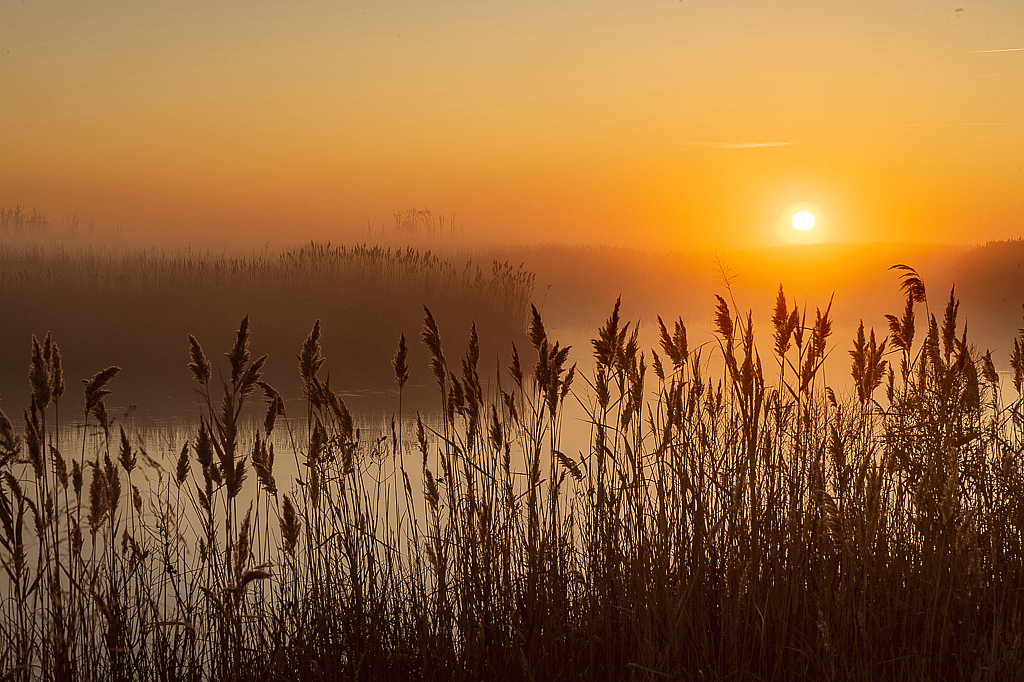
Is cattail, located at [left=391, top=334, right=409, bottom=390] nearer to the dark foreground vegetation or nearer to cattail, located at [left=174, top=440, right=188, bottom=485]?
the dark foreground vegetation

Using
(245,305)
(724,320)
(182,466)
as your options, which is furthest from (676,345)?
(245,305)

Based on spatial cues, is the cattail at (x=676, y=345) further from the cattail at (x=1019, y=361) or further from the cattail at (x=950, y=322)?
the cattail at (x=1019, y=361)

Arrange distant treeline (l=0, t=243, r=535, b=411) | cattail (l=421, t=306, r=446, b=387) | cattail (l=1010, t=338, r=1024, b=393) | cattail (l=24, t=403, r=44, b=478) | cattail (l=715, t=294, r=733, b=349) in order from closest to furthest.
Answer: cattail (l=24, t=403, r=44, b=478), cattail (l=421, t=306, r=446, b=387), cattail (l=715, t=294, r=733, b=349), cattail (l=1010, t=338, r=1024, b=393), distant treeline (l=0, t=243, r=535, b=411)

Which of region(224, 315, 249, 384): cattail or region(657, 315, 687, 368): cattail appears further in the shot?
region(657, 315, 687, 368): cattail

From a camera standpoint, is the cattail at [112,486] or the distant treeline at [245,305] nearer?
the cattail at [112,486]

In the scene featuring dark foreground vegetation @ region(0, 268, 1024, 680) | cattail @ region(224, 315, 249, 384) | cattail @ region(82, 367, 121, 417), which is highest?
cattail @ region(224, 315, 249, 384)

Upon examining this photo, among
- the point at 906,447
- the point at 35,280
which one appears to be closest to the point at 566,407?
the point at 906,447

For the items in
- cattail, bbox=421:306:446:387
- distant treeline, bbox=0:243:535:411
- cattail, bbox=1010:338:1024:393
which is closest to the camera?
cattail, bbox=421:306:446:387

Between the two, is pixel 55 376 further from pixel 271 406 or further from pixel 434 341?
pixel 434 341

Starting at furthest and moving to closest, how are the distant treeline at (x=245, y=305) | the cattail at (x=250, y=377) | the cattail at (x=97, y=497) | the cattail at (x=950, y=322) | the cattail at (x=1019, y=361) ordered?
the distant treeline at (x=245, y=305), the cattail at (x=1019, y=361), the cattail at (x=950, y=322), the cattail at (x=97, y=497), the cattail at (x=250, y=377)

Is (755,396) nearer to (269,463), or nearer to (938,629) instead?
(938,629)

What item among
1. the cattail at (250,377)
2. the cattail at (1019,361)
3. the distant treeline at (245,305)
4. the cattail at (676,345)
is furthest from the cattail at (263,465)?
the distant treeline at (245,305)

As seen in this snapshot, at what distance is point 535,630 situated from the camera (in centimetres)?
229

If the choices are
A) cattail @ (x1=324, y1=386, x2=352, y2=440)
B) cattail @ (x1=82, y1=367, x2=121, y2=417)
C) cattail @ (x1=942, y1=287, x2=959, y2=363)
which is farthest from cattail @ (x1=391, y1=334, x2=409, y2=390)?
cattail @ (x1=942, y1=287, x2=959, y2=363)
